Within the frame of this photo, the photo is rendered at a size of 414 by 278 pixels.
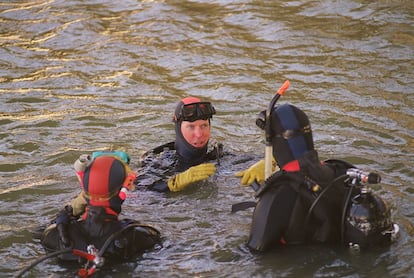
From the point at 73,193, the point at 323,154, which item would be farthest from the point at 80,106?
the point at 323,154

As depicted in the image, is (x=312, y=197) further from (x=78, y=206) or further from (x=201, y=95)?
(x=201, y=95)

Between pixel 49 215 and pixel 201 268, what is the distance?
1.85m

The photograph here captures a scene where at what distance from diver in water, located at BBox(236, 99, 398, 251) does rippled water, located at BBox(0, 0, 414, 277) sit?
169 mm

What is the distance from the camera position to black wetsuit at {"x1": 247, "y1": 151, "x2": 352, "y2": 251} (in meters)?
4.88

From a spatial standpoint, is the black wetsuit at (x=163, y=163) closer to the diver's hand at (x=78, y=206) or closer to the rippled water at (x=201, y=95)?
the rippled water at (x=201, y=95)

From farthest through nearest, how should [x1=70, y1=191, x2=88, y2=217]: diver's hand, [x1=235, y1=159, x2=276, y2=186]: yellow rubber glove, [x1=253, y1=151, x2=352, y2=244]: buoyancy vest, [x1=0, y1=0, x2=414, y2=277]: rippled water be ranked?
[x1=235, y1=159, x2=276, y2=186]: yellow rubber glove → [x1=0, y1=0, x2=414, y2=277]: rippled water → [x1=70, y1=191, x2=88, y2=217]: diver's hand → [x1=253, y1=151, x2=352, y2=244]: buoyancy vest

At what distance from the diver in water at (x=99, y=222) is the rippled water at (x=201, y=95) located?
0.20 metres

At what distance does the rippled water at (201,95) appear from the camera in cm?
544

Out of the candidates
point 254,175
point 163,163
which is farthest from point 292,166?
point 163,163

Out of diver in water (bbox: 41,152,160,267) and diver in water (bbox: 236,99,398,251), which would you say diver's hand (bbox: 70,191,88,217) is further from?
diver in water (bbox: 236,99,398,251)

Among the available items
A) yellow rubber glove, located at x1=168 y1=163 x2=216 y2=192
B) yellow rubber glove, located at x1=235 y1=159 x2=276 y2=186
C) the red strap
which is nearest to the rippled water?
yellow rubber glove, located at x1=168 y1=163 x2=216 y2=192

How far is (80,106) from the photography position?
9648 mm

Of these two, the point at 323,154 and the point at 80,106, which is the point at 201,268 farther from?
the point at 80,106

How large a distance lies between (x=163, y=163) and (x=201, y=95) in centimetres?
287
